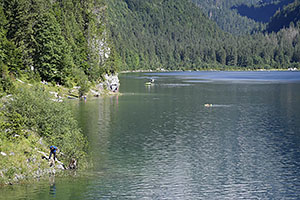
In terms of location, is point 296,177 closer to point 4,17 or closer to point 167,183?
point 167,183

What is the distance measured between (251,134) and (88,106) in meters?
50.0

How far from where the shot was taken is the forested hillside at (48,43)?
113 metres

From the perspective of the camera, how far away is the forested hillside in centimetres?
11270

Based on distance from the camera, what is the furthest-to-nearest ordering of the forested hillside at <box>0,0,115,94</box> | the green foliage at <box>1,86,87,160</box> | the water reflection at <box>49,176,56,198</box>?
the forested hillside at <box>0,0,115,94</box> < the green foliage at <box>1,86,87,160</box> < the water reflection at <box>49,176,56,198</box>

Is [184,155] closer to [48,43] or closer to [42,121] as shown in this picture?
[42,121]

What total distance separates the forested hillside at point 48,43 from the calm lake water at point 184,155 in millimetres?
15981

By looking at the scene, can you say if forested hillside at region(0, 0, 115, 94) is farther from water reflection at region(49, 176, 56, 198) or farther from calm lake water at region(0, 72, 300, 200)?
water reflection at region(49, 176, 56, 198)

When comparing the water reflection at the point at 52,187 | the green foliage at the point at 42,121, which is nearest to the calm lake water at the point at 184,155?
the water reflection at the point at 52,187

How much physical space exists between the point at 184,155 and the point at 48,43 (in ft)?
243

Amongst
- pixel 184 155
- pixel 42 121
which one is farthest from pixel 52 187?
pixel 184 155

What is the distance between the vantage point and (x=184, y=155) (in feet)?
220

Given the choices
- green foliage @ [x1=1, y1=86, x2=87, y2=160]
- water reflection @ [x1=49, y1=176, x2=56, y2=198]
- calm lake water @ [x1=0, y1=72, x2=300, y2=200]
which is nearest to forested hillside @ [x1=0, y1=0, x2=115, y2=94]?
calm lake water @ [x1=0, y1=72, x2=300, y2=200]

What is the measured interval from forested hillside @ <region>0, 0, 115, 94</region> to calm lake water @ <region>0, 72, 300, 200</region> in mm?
15981

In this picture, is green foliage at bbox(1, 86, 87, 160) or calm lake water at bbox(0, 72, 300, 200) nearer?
calm lake water at bbox(0, 72, 300, 200)
